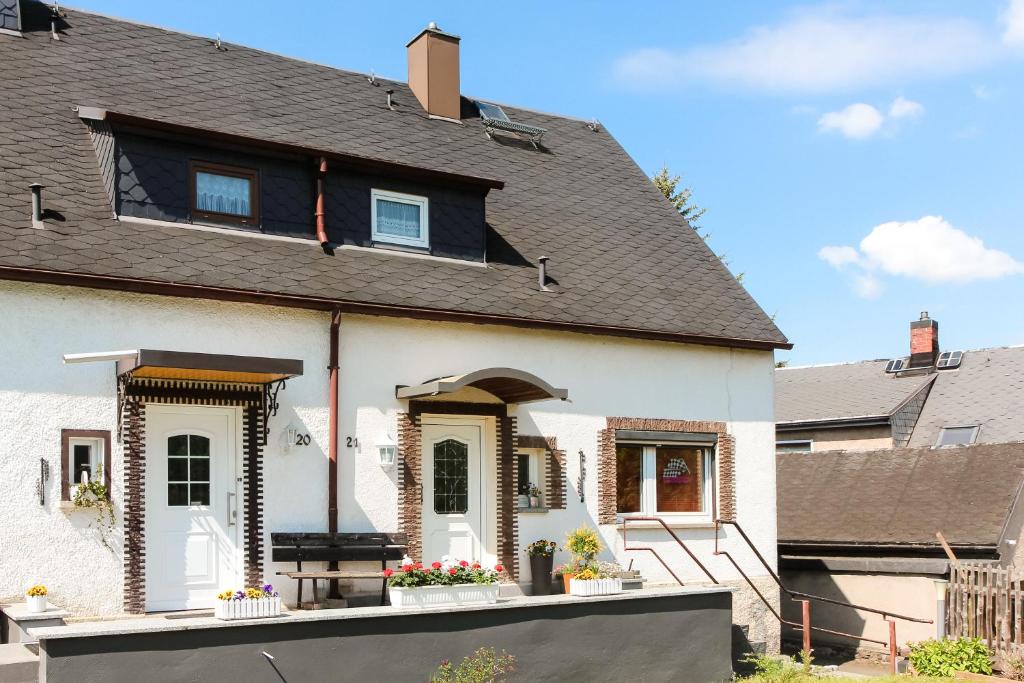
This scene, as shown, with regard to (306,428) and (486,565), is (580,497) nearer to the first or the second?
(486,565)

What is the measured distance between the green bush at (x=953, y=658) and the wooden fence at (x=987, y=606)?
16.3 inches

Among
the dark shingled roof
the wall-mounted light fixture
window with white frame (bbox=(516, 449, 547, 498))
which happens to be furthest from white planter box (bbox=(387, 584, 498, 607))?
the dark shingled roof

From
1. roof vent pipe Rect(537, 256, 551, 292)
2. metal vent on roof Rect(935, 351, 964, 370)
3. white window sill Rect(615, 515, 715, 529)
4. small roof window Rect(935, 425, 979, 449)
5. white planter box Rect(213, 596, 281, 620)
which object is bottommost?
white planter box Rect(213, 596, 281, 620)

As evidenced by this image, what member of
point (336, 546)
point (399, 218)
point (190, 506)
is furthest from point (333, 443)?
point (399, 218)

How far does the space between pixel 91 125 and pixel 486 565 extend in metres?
7.64

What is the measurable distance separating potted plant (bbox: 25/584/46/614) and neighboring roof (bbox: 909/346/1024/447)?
2225 cm

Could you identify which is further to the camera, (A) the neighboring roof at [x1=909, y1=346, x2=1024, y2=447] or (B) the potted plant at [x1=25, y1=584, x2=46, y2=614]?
(A) the neighboring roof at [x1=909, y1=346, x2=1024, y2=447]

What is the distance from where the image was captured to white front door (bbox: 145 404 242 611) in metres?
12.5

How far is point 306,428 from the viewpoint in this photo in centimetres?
1344

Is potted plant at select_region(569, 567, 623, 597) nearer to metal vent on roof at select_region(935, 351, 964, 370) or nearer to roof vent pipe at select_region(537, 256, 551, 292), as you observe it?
roof vent pipe at select_region(537, 256, 551, 292)

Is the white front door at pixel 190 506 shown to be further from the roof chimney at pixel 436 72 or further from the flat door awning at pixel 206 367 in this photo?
the roof chimney at pixel 436 72

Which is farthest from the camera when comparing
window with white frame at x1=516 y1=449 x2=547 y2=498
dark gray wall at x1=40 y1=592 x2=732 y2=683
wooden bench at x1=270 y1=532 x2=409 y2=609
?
window with white frame at x1=516 y1=449 x2=547 y2=498

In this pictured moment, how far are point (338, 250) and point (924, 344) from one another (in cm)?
2136

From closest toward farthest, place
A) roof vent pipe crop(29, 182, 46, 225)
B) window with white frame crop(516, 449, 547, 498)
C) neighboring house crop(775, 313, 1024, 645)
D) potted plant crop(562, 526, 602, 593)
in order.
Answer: roof vent pipe crop(29, 182, 46, 225) → potted plant crop(562, 526, 602, 593) → window with white frame crop(516, 449, 547, 498) → neighboring house crop(775, 313, 1024, 645)
